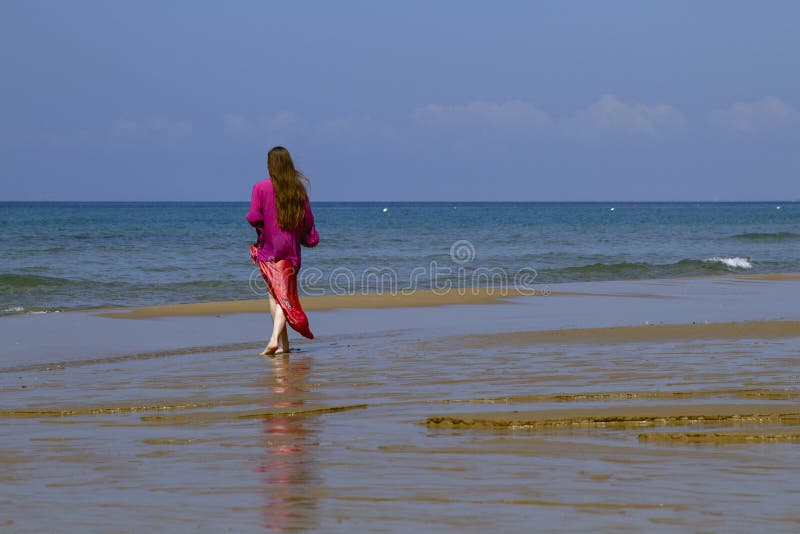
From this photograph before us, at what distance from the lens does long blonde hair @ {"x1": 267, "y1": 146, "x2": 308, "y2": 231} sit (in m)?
8.69

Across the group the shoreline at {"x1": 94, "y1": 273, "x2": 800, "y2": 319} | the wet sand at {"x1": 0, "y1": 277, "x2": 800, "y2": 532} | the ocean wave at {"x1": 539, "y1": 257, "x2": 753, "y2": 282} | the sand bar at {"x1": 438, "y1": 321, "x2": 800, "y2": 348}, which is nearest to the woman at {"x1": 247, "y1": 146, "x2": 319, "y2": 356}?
the wet sand at {"x1": 0, "y1": 277, "x2": 800, "y2": 532}

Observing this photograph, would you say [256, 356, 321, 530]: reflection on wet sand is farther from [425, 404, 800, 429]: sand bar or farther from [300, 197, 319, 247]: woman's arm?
[300, 197, 319, 247]: woman's arm

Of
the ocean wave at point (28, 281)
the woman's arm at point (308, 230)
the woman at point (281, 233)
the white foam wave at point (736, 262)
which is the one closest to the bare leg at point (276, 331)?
the woman at point (281, 233)

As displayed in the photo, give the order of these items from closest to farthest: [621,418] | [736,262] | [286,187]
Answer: [621,418] → [286,187] → [736,262]

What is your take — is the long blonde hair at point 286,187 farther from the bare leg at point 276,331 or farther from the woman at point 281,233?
the bare leg at point 276,331

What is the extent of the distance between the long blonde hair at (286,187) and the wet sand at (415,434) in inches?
45.1

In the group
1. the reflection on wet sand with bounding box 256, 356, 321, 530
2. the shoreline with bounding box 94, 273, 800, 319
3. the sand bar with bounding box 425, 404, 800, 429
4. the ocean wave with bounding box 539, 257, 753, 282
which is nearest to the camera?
the reflection on wet sand with bounding box 256, 356, 321, 530

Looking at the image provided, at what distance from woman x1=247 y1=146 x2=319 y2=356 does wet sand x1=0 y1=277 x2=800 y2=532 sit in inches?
14.8

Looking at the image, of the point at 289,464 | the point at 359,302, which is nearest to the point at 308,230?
the point at 289,464

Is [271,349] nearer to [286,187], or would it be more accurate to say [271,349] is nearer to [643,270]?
[286,187]

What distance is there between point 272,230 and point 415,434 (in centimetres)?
438

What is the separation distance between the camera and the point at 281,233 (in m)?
8.90

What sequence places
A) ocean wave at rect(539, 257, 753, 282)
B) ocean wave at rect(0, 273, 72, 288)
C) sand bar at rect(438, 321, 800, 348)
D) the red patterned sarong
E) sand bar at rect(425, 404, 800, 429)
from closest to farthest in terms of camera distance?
sand bar at rect(425, 404, 800, 429)
the red patterned sarong
sand bar at rect(438, 321, 800, 348)
ocean wave at rect(0, 273, 72, 288)
ocean wave at rect(539, 257, 753, 282)

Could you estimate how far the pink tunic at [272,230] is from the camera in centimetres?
880
